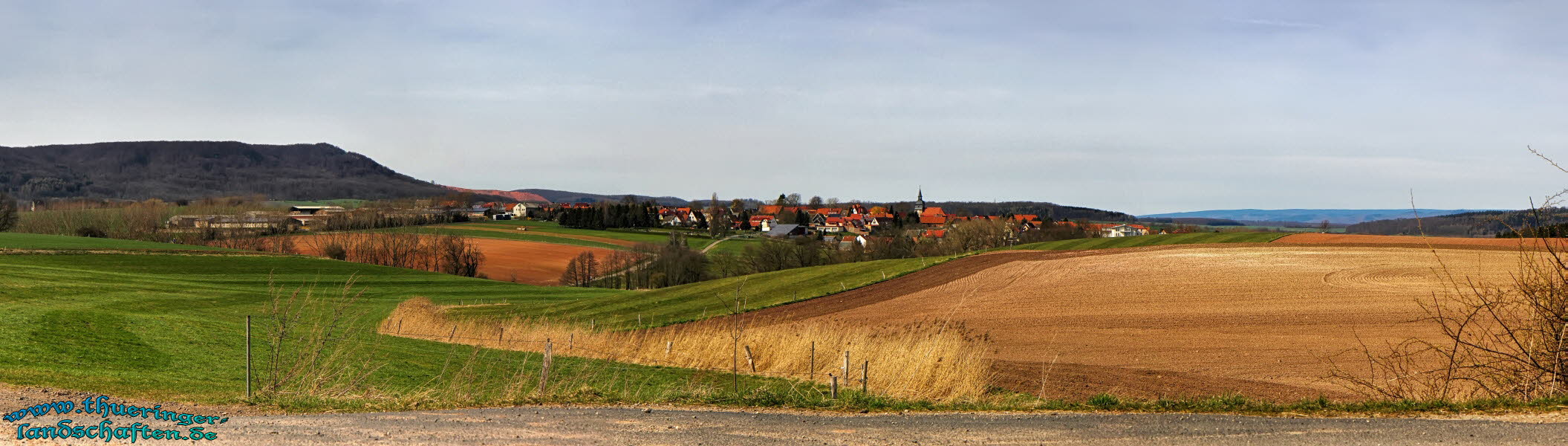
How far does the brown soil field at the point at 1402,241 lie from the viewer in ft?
147

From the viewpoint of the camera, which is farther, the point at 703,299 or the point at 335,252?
the point at 335,252

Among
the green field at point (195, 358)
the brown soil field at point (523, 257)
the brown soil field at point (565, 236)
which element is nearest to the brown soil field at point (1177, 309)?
the green field at point (195, 358)

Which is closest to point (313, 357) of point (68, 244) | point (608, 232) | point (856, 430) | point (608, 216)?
point (856, 430)

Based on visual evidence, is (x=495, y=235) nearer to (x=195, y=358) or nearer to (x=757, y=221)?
Answer: (x=757, y=221)

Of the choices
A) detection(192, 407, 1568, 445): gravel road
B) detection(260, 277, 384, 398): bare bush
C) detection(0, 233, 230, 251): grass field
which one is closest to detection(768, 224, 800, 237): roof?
detection(0, 233, 230, 251): grass field

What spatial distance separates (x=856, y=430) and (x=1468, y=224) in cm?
4548

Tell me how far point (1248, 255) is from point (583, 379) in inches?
1484

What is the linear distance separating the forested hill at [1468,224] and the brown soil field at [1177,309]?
8.98 feet

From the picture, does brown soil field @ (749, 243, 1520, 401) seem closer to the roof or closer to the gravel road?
the gravel road

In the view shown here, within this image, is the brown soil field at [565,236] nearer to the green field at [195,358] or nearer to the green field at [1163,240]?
the green field at [1163,240]

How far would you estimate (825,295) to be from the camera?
4369 cm

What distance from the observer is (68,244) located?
65.8m

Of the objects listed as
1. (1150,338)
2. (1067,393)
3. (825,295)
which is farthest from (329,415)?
(825,295)

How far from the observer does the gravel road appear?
9531 millimetres
